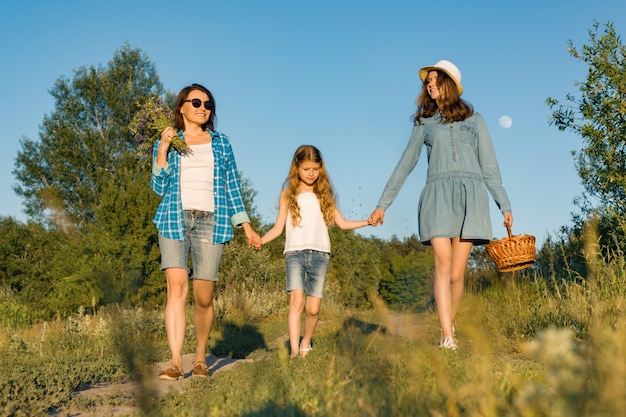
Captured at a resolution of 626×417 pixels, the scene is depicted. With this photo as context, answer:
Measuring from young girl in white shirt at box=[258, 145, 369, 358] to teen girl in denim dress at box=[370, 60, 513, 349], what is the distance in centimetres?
100

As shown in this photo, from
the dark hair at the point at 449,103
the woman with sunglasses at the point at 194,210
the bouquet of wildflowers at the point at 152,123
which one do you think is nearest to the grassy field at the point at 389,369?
the woman with sunglasses at the point at 194,210

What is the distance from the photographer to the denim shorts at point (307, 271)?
21.2 feet

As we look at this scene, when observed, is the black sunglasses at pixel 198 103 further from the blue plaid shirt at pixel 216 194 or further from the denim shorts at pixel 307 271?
the denim shorts at pixel 307 271

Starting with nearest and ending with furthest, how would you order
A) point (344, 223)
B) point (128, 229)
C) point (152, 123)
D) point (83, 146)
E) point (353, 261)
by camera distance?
point (152, 123)
point (344, 223)
point (128, 229)
point (353, 261)
point (83, 146)

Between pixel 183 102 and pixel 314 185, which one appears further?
pixel 314 185

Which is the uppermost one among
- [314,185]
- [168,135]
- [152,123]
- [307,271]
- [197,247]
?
[152,123]

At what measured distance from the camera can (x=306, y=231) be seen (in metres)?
6.59

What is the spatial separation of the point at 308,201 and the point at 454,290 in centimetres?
177

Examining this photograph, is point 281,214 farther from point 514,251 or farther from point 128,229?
point 128,229

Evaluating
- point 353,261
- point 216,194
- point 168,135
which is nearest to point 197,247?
point 216,194

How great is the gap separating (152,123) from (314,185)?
1813 millimetres

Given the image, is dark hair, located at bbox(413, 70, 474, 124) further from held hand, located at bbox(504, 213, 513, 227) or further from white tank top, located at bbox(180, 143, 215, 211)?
white tank top, located at bbox(180, 143, 215, 211)

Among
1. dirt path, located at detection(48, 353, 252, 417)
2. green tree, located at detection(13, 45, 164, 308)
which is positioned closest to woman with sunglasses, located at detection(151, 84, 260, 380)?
dirt path, located at detection(48, 353, 252, 417)

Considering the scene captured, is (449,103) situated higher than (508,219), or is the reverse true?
(449,103)
